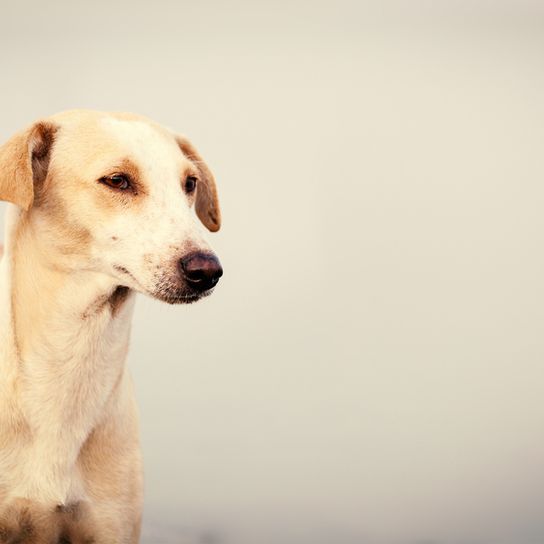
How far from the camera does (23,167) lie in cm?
434

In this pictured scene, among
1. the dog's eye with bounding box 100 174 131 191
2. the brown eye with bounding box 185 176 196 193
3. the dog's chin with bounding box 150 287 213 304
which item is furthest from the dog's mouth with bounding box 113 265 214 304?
the brown eye with bounding box 185 176 196 193

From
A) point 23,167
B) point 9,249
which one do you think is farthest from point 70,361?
point 23,167

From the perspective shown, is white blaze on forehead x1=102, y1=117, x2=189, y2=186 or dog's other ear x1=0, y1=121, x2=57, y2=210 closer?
dog's other ear x1=0, y1=121, x2=57, y2=210

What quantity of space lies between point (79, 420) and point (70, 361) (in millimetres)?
295

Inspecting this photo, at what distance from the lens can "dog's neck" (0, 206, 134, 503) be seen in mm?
4512

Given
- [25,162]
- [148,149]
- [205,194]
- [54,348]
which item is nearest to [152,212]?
[148,149]

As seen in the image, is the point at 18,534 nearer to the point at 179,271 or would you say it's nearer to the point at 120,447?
the point at 120,447

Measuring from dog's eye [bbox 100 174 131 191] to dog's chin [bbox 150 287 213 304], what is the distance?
0.53 meters

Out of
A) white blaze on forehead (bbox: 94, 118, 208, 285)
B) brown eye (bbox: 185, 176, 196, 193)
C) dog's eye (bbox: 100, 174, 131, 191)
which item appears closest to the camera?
white blaze on forehead (bbox: 94, 118, 208, 285)

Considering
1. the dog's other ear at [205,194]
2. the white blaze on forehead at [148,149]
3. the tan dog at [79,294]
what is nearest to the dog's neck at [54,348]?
the tan dog at [79,294]

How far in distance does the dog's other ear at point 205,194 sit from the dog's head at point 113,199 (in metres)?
0.43

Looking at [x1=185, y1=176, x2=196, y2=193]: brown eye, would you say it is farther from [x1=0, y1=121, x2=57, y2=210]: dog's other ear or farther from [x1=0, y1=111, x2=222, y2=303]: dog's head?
[x1=0, y1=121, x2=57, y2=210]: dog's other ear

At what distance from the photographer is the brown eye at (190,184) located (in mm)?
4766

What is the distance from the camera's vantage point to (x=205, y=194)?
5359 millimetres
